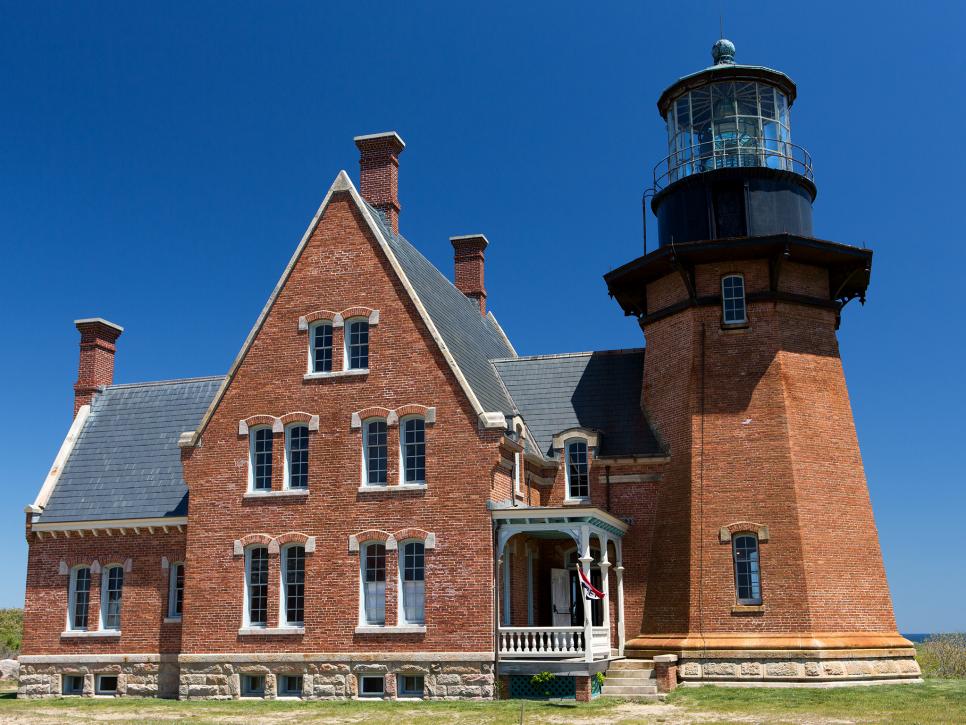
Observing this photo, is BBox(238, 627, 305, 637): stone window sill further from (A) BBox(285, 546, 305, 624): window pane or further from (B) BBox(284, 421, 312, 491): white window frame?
(B) BBox(284, 421, 312, 491): white window frame

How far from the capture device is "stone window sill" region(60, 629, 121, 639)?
25.4 metres

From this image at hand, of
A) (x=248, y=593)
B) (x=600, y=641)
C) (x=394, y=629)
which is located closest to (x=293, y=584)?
(x=248, y=593)

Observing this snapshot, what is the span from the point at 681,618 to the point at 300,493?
918cm

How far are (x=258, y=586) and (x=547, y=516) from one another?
7.21 metres

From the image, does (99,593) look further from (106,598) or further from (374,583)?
(374,583)

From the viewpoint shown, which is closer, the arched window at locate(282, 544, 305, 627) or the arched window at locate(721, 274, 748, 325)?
the arched window at locate(282, 544, 305, 627)

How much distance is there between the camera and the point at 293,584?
2330 centimetres

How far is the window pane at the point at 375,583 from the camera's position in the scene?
883 inches

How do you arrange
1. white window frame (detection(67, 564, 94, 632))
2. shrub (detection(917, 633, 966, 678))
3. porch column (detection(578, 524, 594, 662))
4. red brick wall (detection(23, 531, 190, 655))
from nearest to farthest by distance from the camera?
porch column (detection(578, 524, 594, 662))
red brick wall (detection(23, 531, 190, 655))
white window frame (detection(67, 564, 94, 632))
shrub (detection(917, 633, 966, 678))

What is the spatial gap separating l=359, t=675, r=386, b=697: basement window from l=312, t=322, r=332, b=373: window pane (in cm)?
715

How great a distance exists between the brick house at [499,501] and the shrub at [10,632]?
11.0m

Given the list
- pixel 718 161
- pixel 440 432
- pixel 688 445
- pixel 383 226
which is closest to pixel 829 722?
pixel 688 445

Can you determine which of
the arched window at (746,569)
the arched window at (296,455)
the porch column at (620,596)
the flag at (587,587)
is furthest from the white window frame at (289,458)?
the arched window at (746,569)

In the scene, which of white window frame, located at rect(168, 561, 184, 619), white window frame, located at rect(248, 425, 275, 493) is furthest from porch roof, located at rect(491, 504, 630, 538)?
white window frame, located at rect(168, 561, 184, 619)
